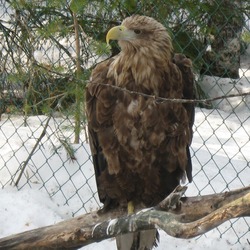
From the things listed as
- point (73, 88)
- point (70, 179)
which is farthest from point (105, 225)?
point (70, 179)

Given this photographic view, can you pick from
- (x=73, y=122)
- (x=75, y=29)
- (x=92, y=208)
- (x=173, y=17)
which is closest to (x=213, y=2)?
(x=173, y=17)

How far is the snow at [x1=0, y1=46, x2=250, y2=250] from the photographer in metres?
5.41

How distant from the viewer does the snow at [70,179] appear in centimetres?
541

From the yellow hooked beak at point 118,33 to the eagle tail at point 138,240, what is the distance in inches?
45.9

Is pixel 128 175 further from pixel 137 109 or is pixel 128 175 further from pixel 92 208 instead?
pixel 92 208

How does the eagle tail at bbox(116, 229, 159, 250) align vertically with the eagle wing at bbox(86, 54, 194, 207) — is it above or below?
below

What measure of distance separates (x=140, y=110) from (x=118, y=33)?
0.43m

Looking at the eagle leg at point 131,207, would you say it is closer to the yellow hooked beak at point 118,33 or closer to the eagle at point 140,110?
the eagle at point 140,110

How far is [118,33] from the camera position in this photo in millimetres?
4121

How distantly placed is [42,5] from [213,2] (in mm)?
1380

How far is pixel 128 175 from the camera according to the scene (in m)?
4.32

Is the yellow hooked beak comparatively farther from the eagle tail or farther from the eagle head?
the eagle tail

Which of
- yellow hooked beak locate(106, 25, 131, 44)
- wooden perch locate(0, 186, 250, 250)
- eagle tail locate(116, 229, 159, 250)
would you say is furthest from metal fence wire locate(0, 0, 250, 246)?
wooden perch locate(0, 186, 250, 250)

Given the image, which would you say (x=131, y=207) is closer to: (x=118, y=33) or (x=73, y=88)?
(x=118, y=33)
